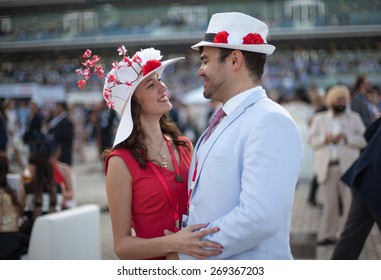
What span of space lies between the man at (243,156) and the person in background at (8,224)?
2.10 meters

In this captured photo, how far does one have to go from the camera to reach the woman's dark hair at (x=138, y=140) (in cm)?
241

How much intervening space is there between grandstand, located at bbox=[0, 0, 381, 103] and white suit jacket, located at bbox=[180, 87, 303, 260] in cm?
A: 106

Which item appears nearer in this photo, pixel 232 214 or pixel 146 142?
pixel 232 214

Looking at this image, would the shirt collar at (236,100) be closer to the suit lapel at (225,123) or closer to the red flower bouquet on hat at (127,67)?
the suit lapel at (225,123)

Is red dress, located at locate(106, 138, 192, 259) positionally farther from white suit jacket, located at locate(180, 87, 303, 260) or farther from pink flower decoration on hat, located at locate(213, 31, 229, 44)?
pink flower decoration on hat, located at locate(213, 31, 229, 44)

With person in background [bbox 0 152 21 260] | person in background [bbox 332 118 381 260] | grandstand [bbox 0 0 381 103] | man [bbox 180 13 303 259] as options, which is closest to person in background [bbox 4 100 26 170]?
grandstand [bbox 0 0 381 103]

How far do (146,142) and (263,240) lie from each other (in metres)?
0.80

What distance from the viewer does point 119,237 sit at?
7.55 ft

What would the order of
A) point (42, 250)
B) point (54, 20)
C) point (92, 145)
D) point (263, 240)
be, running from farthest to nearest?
1. point (92, 145)
2. point (54, 20)
3. point (42, 250)
4. point (263, 240)

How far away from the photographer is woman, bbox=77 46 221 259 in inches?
90.7

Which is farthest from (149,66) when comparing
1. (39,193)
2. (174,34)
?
(174,34)
